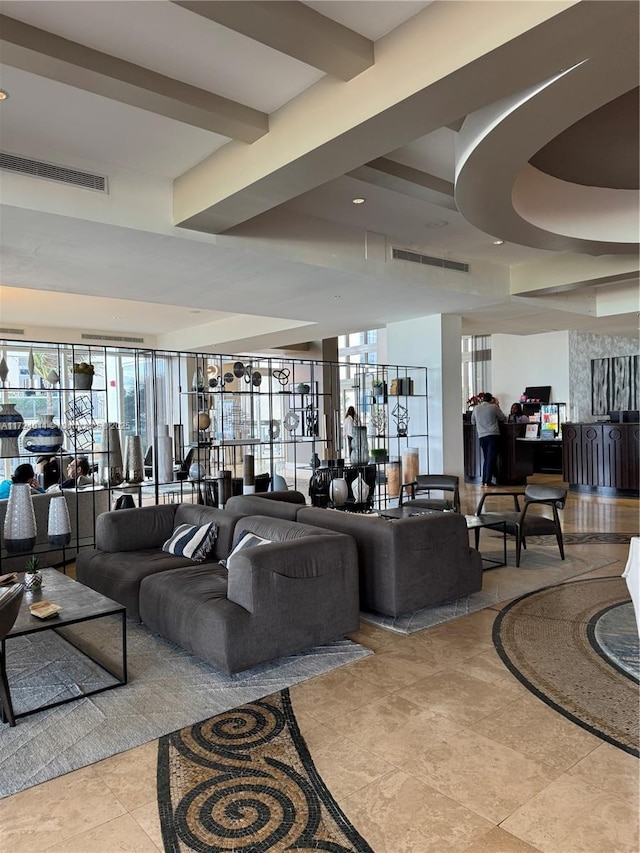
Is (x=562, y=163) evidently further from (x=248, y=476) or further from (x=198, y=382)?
(x=248, y=476)

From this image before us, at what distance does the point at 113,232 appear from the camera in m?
5.03

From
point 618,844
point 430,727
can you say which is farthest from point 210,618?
point 618,844

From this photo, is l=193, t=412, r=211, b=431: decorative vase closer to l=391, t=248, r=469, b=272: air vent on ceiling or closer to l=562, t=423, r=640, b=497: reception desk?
l=391, t=248, r=469, b=272: air vent on ceiling

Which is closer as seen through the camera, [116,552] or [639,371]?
[116,552]

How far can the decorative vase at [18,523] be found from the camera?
394 centimetres

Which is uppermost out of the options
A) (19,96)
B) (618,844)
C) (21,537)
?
(19,96)

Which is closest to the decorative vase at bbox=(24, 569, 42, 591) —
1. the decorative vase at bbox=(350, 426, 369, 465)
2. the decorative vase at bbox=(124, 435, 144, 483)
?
the decorative vase at bbox=(124, 435, 144, 483)

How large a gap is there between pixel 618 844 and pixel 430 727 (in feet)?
3.01

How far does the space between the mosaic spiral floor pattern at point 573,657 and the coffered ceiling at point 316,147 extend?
123 inches

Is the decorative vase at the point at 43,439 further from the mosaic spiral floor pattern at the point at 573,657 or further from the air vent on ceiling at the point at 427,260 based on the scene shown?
the air vent on ceiling at the point at 427,260

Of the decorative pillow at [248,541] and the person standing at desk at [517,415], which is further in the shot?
the person standing at desk at [517,415]

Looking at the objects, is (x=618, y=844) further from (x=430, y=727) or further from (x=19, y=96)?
(x=19, y=96)

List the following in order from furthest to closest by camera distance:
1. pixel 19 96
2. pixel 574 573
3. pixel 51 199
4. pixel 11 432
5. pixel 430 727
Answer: pixel 574 573, pixel 11 432, pixel 51 199, pixel 19 96, pixel 430 727

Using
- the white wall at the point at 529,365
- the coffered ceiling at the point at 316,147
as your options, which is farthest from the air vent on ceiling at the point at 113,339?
the white wall at the point at 529,365
